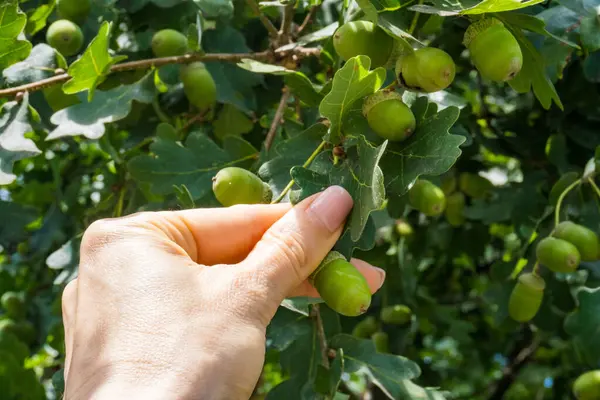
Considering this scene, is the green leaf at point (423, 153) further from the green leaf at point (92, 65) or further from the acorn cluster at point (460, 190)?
the acorn cluster at point (460, 190)

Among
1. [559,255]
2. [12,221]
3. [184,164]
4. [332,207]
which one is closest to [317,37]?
[184,164]

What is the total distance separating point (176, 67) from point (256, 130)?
0.46m

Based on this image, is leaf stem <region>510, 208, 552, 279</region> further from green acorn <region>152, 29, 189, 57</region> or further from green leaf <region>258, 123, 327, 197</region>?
green acorn <region>152, 29, 189, 57</region>

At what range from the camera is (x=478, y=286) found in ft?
15.0

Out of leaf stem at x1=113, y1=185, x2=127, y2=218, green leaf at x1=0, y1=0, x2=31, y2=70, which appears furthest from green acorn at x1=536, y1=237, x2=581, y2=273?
green leaf at x1=0, y1=0, x2=31, y2=70

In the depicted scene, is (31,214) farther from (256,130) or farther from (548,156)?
(548,156)

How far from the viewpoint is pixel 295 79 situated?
179cm

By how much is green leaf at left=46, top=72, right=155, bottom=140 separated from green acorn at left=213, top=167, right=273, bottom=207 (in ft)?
1.94

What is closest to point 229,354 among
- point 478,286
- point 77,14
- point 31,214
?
point 77,14

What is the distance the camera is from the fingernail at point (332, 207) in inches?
57.9

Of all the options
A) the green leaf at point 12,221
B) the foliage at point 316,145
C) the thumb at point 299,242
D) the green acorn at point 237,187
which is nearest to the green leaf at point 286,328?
the foliage at point 316,145

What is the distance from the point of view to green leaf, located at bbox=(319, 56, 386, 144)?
57.4 inches

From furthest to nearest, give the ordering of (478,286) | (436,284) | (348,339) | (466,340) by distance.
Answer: (478,286), (436,284), (466,340), (348,339)

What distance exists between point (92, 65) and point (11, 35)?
0.31 m
